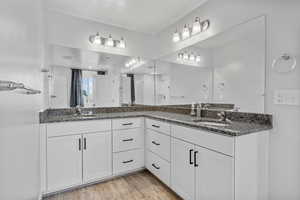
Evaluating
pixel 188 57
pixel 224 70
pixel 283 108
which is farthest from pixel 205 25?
pixel 283 108

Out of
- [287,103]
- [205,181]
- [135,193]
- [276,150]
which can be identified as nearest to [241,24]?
[287,103]

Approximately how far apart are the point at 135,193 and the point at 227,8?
7.82 ft

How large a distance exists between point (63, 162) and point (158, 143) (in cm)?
115

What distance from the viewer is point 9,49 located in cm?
56

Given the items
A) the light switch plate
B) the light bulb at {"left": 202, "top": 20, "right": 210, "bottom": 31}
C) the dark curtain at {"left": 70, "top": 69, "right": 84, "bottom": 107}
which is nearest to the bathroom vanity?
the light switch plate

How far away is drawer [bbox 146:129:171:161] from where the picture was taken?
1856 millimetres

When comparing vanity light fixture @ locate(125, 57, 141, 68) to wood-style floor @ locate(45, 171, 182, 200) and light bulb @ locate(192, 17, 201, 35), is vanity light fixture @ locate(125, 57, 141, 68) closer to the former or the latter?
light bulb @ locate(192, 17, 201, 35)

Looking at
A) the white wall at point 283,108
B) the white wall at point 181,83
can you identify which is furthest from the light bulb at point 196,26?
the white wall at point 283,108

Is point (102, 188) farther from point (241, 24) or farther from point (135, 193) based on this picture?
point (241, 24)

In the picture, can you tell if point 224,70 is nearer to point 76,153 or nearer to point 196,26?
point 196,26

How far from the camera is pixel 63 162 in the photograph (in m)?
1.82

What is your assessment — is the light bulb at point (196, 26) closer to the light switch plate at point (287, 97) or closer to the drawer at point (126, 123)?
the light switch plate at point (287, 97)

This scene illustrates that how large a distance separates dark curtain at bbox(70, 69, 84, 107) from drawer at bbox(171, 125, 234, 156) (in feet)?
5.23

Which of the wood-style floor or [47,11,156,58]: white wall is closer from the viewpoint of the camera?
the wood-style floor
